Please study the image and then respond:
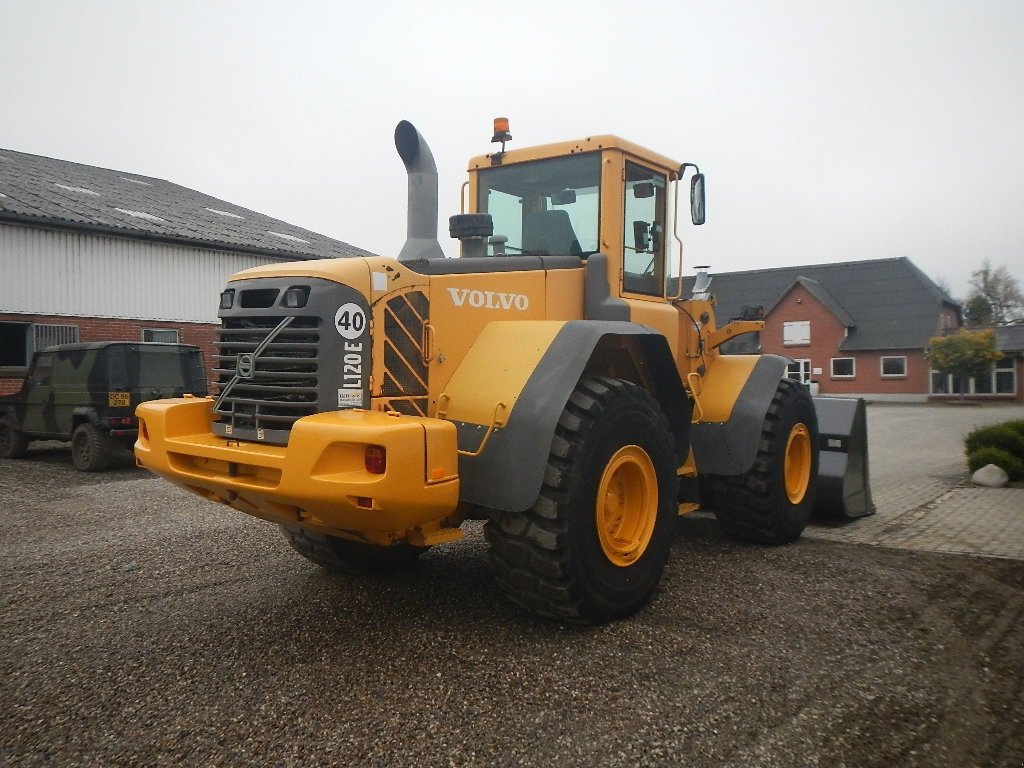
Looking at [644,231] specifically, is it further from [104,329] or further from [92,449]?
[104,329]

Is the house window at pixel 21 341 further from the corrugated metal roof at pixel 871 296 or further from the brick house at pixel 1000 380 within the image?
the brick house at pixel 1000 380

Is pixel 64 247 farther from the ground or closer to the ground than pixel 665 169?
farther from the ground

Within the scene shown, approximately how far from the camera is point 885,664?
3.66m

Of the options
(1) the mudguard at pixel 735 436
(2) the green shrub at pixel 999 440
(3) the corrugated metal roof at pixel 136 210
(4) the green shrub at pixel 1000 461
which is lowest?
(4) the green shrub at pixel 1000 461

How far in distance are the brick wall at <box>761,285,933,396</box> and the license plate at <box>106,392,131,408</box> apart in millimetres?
31536

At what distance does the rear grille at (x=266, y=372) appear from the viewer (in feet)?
12.3

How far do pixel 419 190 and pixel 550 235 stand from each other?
918mm

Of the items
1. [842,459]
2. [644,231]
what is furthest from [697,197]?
[842,459]

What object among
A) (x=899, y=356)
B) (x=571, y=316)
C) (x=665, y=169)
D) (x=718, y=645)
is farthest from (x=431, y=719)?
(x=899, y=356)

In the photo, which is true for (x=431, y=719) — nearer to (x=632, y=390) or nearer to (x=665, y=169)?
(x=632, y=390)

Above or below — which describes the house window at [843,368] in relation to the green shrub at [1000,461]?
above

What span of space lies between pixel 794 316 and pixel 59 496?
38.2 metres

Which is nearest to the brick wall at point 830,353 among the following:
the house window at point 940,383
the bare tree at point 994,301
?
the house window at point 940,383

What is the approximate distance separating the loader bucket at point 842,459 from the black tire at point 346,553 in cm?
390
